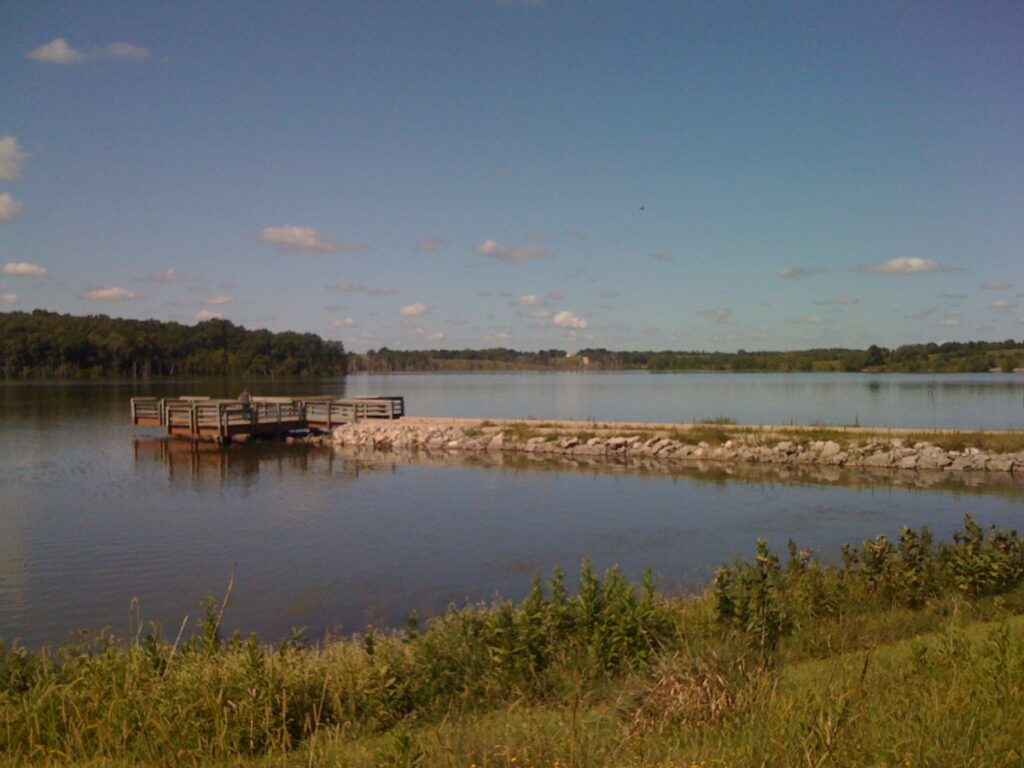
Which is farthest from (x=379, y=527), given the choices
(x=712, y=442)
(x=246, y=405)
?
(x=246, y=405)

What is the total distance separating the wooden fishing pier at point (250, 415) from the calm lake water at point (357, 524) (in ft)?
10.7

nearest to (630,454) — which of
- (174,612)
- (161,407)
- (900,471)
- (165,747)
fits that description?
(900,471)

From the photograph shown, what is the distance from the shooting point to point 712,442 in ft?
108

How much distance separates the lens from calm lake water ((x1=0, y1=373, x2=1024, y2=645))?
14.2 meters

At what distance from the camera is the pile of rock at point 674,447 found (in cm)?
2836

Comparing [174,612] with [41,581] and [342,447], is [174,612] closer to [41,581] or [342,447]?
[41,581]

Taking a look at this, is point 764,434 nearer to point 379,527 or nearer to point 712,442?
point 712,442

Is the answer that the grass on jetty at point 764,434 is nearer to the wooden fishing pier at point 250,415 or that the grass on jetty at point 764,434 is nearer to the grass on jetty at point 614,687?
the wooden fishing pier at point 250,415

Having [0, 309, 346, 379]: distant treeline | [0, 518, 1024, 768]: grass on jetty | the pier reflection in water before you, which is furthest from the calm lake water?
[0, 309, 346, 379]: distant treeline

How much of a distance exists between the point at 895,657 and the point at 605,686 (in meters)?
2.61

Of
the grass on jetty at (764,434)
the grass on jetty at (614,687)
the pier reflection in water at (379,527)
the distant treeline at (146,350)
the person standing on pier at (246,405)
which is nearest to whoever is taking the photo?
the grass on jetty at (614,687)

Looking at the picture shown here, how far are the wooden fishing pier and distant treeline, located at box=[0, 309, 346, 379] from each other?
93.4 metres

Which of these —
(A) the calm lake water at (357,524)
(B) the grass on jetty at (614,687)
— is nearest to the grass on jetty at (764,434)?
(A) the calm lake water at (357,524)

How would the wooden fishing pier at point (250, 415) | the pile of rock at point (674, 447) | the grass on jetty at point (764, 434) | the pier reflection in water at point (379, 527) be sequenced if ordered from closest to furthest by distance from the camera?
1. the pier reflection in water at point (379, 527)
2. the pile of rock at point (674, 447)
3. the grass on jetty at point (764, 434)
4. the wooden fishing pier at point (250, 415)
